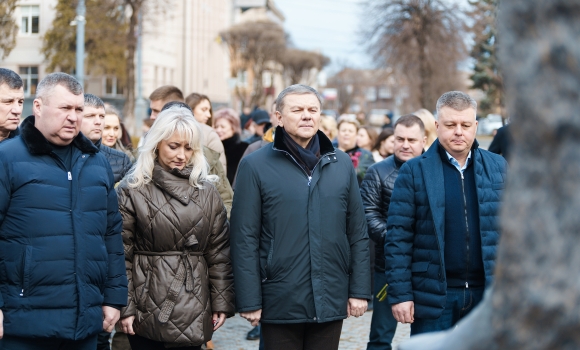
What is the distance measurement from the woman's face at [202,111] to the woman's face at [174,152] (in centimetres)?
344

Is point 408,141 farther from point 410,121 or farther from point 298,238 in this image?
point 298,238

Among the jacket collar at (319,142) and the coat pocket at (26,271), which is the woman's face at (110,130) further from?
the coat pocket at (26,271)

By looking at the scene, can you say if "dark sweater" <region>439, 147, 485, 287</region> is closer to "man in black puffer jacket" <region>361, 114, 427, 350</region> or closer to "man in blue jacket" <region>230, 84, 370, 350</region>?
"man in blue jacket" <region>230, 84, 370, 350</region>

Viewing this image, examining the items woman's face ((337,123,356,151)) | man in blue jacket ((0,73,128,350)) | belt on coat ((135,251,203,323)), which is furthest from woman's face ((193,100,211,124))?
man in blue jacket ((0,73,128,350))

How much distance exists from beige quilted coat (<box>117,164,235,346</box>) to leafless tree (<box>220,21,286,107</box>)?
64.8m

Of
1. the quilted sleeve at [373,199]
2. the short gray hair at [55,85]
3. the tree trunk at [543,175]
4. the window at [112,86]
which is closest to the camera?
the tree trunk at [543,175]

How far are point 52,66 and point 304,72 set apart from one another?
46.4m

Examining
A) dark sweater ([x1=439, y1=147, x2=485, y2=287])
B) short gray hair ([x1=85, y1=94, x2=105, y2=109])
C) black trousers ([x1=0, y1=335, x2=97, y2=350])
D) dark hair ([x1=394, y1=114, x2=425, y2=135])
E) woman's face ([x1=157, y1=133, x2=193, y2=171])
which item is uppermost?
short gray hair ([x1=85, y1=94, x2=105, y2=109])

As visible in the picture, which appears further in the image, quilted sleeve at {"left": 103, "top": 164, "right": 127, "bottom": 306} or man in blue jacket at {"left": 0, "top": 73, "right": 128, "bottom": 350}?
quilted sleeve at {"left": 103, "top": 164, "right": 127, "bottom": 306}

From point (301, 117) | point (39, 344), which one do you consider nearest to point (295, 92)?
point (301, 117)

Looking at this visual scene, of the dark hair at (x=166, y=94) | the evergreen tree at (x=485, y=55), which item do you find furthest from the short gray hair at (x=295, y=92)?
the evergreen tree at (x=485, y=55)

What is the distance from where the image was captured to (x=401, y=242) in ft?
15.9

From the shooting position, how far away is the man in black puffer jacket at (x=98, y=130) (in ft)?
20.3

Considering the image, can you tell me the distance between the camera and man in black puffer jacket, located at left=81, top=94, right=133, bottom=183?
6199 mm
